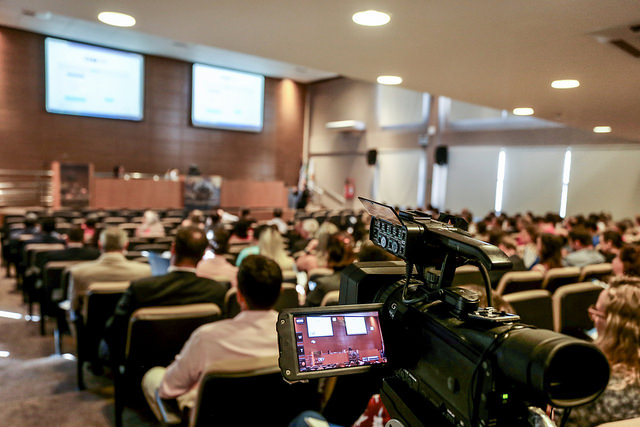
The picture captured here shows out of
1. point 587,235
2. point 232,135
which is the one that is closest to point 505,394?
point 587,235

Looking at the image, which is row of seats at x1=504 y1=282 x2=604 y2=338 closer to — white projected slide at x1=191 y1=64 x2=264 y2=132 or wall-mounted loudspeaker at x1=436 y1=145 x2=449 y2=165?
wall-mounted loudspeaker at x1=436 y1=145 x2=449 y2=165

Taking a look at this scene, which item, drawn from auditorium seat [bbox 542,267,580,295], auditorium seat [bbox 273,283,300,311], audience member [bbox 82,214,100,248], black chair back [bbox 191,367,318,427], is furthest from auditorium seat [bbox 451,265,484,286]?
audience member [bbox 82,214,100,248]

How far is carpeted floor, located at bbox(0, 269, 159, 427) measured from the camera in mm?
2717

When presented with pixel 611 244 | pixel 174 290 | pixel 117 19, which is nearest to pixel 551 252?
pixel 611 244

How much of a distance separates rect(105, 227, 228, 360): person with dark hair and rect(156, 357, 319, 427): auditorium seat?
1.06 meters

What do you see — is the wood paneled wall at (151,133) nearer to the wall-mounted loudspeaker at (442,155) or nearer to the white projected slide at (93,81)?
the white projected slide at (93,81)

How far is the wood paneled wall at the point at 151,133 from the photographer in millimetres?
11766

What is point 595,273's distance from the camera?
4.07 meters

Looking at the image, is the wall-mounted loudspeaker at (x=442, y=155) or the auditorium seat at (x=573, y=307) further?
the wall-mounted loudspeaker at (x=442, y=155)

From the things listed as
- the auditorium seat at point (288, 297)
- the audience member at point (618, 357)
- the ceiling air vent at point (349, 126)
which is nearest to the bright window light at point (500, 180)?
the ceiling air vent at point (349, 126)

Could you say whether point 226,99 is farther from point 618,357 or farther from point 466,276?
point 618,357

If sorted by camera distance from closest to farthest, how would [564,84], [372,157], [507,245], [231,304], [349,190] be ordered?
1. [231,304]
2. [564,84]
3. [507,245]
4. [372,157]
5. [349,190]

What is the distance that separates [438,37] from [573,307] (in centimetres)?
222

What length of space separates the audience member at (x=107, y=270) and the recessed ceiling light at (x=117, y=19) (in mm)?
1536
